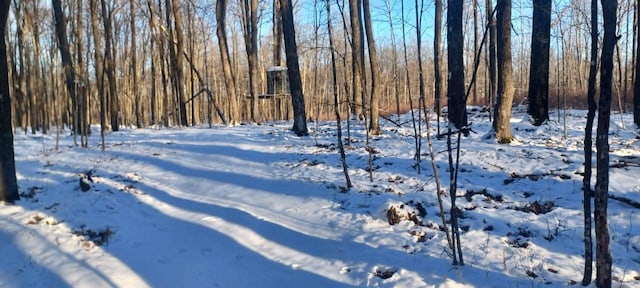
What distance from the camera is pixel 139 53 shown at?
133 feet

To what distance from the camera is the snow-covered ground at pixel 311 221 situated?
473 centimetres

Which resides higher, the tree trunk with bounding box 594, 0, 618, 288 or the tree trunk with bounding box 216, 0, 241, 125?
the tree trunk with bounding box 216, 0, 241, 125

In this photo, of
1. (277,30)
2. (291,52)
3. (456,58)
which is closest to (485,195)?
(456,58)

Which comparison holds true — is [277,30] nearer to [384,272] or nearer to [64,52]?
[64,52]

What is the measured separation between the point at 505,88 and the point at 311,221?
5919mm

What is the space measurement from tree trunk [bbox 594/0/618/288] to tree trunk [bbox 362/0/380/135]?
6054 millimetres

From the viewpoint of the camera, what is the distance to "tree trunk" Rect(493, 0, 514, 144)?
380 inches

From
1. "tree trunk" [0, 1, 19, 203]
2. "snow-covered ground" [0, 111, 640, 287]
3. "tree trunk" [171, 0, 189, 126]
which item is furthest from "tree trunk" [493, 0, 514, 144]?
"tree trunk" [171, 0, 189, 126]

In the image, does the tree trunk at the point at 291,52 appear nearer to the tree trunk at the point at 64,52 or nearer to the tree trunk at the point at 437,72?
the tree trunk at the point at 437,72

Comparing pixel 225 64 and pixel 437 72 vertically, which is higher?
pixel 225 64

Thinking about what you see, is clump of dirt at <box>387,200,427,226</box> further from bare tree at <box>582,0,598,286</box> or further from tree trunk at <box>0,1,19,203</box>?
tree trunk at <box>0,1,19,203</box>

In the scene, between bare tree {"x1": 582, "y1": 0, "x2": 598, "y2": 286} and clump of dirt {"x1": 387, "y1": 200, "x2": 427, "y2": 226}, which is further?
clump of dirt {"x1": 387, "y1": 200, "x2": 427, "y2": 226}

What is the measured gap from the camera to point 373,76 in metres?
12.9

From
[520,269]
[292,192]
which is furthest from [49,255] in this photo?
[520,269]
